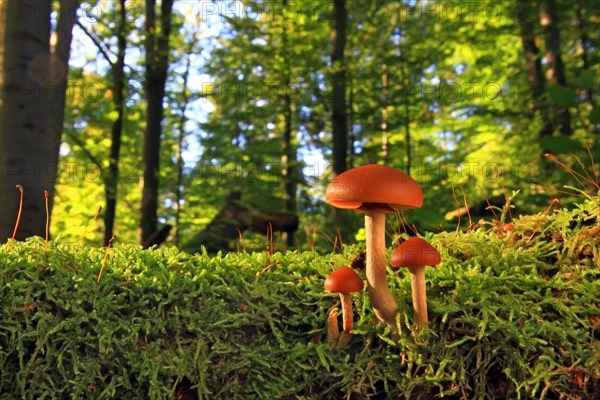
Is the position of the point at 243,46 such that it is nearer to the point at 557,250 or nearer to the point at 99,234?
the point at 99,234

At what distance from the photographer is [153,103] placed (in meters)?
8.99

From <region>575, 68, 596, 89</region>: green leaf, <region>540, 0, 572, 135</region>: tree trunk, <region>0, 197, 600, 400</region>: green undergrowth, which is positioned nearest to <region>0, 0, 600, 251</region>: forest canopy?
<region>540, 0, 572, 135</region>: tree trunk

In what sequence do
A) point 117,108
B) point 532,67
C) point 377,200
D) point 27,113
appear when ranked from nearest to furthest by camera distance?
point 377,200
point 27,113
point 532,67
point 117,108

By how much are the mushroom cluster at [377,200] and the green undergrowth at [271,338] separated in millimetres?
79

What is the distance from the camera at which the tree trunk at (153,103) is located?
8.59m

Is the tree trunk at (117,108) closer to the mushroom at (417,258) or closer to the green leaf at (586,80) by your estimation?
the green leaf at (586,80)

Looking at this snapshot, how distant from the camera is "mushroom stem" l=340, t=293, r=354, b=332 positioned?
1616mm

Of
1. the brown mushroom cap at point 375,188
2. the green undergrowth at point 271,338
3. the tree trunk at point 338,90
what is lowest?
the green undergrowth at point 271,338

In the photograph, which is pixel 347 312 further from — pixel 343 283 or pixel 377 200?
pixel 377 200

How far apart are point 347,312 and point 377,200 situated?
0.42 metres

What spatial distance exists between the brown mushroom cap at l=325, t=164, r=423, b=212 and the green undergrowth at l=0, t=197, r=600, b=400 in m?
Answer: 0.41

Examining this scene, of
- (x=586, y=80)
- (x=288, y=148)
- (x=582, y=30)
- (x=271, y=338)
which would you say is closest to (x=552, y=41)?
(x=582, y=30)

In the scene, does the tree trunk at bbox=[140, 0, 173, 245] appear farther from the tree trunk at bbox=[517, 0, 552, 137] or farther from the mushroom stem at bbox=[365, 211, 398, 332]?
the mushroom stem at bbox=[365, 211, 398, 332]

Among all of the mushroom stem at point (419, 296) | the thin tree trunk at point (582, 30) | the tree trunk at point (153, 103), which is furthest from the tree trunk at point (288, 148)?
the mushroom stem at point (419, 296)
